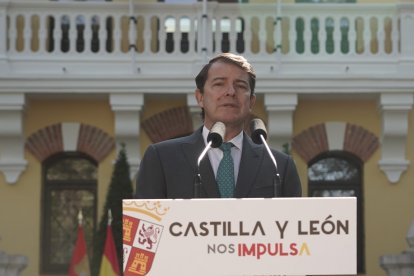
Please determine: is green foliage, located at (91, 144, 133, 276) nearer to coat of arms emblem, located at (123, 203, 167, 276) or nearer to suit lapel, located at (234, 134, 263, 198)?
suit lapel, located at (234, 134, 263, 198)

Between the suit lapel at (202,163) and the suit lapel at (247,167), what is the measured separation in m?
0.09

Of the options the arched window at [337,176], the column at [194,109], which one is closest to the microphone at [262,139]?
the column at [194,109]

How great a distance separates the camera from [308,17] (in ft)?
43.6

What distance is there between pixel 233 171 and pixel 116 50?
30.1ft

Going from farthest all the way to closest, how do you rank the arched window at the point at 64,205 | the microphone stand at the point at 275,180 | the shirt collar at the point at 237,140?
the arched window at the point at 64,205 < the shirt collar at the point at 237,140 < the microphone stand at the point at 275,180

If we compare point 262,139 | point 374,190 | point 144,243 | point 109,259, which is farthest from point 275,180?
point 374,190

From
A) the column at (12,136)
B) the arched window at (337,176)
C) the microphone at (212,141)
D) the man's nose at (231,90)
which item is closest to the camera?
A: the microphone at (212,141)

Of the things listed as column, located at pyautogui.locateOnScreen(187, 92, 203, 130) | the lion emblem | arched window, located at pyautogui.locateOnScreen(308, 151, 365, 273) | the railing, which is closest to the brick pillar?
arched window, located at pyautogui.locateOnScreen(308, 151, 365, 273)

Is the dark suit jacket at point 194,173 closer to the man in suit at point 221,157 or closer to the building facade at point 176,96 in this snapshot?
the man in suit at point 221,157

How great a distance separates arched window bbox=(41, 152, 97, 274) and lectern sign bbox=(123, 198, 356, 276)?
9768mm

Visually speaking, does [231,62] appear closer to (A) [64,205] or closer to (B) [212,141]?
(B) [212,141]

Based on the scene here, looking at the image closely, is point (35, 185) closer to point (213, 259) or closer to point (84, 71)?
point (84, 71)

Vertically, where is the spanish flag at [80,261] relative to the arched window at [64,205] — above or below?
below

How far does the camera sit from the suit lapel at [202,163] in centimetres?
402
